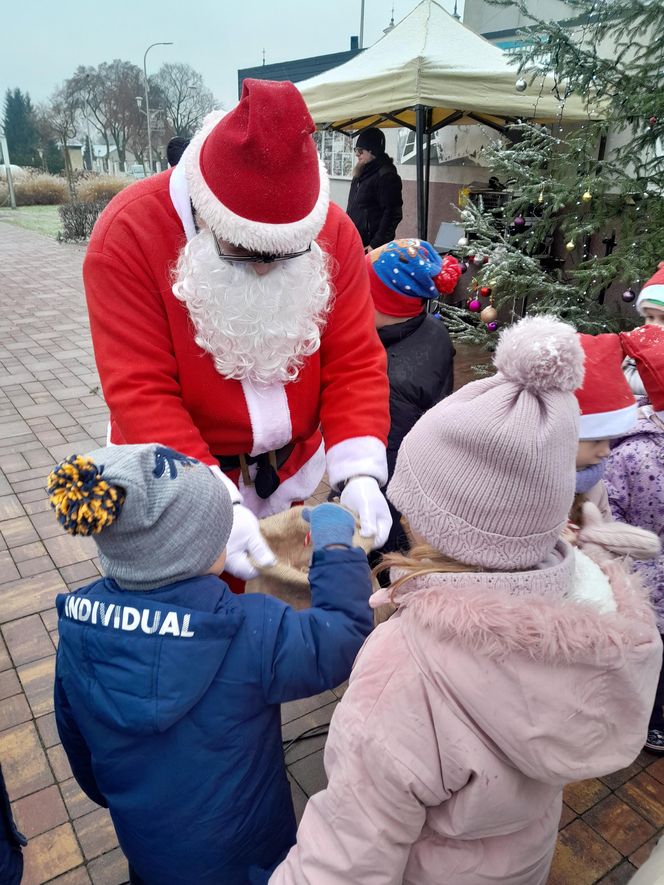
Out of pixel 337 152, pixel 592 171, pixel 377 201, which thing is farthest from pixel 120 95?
pixel 592 171

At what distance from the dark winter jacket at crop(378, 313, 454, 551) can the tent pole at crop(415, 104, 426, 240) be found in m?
3.83

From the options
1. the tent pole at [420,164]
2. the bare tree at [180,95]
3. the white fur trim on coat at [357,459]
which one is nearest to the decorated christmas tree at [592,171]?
the tent pole at [420,164]

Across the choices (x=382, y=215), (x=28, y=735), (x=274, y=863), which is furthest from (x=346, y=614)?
(x=382, y=215)

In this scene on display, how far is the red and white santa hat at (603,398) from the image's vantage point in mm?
1801

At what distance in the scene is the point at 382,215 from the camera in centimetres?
704

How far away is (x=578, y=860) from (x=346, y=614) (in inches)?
50.8

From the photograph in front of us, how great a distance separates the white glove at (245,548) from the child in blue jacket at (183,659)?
0.67 ft

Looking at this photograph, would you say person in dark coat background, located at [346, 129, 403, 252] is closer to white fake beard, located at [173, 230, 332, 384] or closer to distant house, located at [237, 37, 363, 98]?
white fake beard, located at [173, 230, 332, 384]

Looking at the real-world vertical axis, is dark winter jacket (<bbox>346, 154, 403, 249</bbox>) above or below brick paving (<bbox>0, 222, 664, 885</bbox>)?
above

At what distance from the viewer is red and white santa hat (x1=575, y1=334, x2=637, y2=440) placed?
5.91ft

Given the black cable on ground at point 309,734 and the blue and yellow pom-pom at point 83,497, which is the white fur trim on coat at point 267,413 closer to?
the blue and yellow pom-pom at point 83,497

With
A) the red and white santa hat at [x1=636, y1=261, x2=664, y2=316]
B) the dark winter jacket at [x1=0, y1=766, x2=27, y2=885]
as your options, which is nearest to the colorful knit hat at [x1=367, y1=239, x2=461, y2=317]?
the red and white santa hat at [x1=636, y1=261, x2=664, y2=316]

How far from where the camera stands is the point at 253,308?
171 cm

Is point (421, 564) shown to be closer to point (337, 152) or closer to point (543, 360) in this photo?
point (543, 360)
